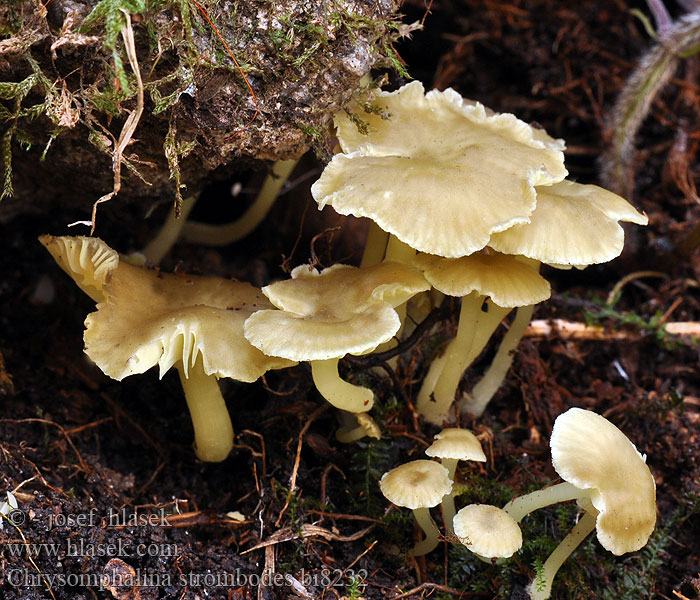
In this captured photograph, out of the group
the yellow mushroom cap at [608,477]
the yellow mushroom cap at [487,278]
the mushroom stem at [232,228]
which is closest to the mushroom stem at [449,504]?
the yellow mushroom cap at [608,477]

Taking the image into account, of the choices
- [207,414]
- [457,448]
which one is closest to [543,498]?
[457,448]

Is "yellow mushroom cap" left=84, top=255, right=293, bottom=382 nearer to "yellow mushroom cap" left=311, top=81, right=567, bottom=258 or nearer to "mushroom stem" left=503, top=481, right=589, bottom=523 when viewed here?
"yellow mushroom cap" left=311, top=81, right=567, bottom=258

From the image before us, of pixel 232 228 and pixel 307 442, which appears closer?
pixel 307 442

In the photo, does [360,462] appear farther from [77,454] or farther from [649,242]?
[649,242]

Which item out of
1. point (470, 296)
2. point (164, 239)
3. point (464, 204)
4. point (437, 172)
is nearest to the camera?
point (464, 204)

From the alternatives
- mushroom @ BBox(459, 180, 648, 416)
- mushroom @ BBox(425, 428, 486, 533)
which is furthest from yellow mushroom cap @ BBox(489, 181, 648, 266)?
mushroom @ BBox(425, 428, 486, 533)

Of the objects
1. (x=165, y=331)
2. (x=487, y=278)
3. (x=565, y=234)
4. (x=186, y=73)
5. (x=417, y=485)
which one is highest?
(x=186, y=73)

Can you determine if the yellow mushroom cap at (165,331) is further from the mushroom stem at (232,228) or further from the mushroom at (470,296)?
the mushroom stem at (232,228)

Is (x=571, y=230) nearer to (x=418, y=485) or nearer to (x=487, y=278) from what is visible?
(x=487, y=278)
